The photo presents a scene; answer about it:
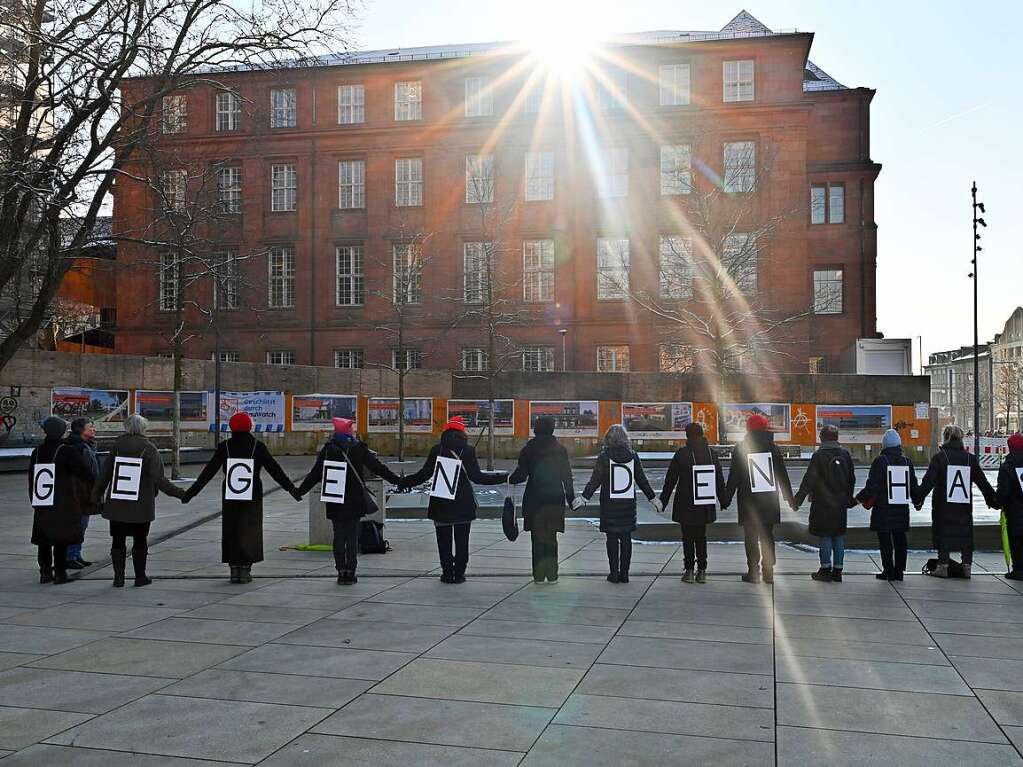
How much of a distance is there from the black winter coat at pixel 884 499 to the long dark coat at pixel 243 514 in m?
6.34

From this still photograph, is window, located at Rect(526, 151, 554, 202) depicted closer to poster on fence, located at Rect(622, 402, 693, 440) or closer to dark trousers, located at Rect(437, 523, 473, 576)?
poster on fence, located at Rect(622, 402, 693, 440)

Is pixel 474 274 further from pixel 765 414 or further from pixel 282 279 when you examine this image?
pixel 765 414

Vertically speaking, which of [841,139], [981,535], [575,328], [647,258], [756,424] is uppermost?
[841,139]

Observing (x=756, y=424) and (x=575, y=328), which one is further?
(x=575, y=328)

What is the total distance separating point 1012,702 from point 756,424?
508 cm

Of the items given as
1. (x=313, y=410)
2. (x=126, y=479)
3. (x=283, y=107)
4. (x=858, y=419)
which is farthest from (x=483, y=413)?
(x=283, y=107)

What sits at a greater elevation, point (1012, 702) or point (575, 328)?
point (575, 328)

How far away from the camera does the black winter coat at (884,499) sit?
10859 mm

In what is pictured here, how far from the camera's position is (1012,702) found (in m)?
6.18

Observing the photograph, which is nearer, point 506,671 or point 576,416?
point 506,671

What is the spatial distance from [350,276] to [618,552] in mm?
41184

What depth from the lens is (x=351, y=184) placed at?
50.4 meters

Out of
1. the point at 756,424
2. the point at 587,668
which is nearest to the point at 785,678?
the point at 587,668

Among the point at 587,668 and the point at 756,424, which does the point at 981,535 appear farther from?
the point at 587,668
